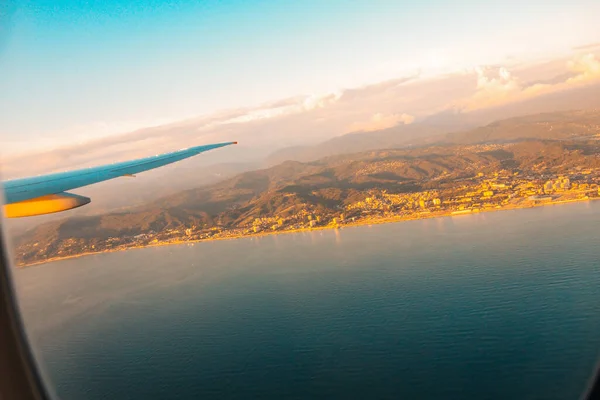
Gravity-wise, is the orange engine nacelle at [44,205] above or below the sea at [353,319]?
above

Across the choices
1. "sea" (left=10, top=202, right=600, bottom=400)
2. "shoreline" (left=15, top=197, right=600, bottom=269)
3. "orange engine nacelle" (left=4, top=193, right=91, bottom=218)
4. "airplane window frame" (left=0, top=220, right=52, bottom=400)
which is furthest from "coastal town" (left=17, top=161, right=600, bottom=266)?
"airplane window frame" (left=0, top=220, right=52, bottom=400)

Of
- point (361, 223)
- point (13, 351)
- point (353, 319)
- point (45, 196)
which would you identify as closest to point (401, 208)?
point (361, 223)

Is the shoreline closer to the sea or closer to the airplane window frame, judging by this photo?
the sea

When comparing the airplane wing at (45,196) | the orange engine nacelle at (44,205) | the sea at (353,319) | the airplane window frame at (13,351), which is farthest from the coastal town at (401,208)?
the airplane window frame at (13,351)

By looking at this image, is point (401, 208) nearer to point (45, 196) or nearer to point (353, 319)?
point (353, 319)

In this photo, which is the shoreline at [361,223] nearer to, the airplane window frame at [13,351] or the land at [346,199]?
the land at [346,199]

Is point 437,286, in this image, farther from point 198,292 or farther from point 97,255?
point 97,255
